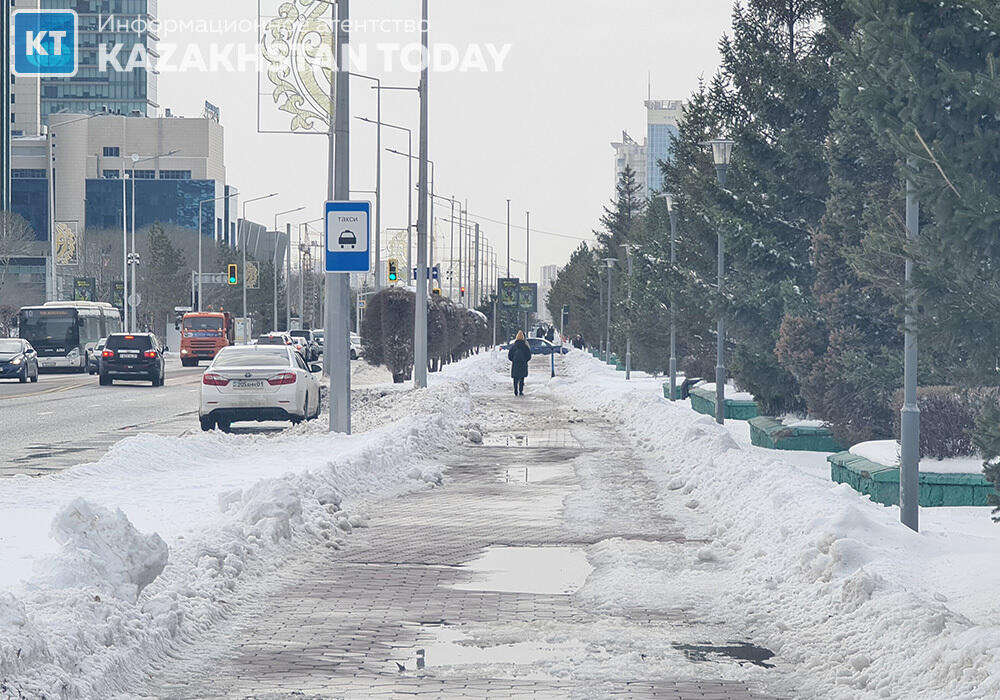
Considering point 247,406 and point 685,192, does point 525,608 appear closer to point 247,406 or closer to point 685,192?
point 247,406

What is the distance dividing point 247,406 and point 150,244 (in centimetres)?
9714

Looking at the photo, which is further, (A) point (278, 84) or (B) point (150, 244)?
(B) point (150, 244)

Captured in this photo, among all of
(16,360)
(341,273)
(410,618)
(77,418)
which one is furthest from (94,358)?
(410,618)

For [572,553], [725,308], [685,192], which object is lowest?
[572,553]

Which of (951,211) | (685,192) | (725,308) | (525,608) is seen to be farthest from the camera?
(685,192)

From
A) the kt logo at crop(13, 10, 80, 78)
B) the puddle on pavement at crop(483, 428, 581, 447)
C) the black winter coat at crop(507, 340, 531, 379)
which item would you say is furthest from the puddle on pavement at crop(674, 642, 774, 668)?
the kt logo at crop(13, 10, 80, 78)

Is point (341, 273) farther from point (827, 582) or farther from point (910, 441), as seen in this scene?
point (827, 582)

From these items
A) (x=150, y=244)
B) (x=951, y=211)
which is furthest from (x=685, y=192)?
(x=150, y=244)

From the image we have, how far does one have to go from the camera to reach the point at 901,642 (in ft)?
26.0

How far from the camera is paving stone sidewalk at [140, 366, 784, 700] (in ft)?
24.8

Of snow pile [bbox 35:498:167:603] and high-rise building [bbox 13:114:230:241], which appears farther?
high-rise building [bbox 13:114:230:241]

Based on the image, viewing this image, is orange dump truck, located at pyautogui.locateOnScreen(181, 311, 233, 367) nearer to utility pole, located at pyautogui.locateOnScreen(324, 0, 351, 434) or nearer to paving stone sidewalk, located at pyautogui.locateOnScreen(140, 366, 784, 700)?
utility pole, located at pyautogui.locateOnScreen(324, 0, 351, 434)

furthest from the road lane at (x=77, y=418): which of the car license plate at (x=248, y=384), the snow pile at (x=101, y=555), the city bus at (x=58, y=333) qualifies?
the city bus at (x=58, y=333)

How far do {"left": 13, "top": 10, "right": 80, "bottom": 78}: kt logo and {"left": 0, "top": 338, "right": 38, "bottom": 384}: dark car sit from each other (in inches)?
3642
